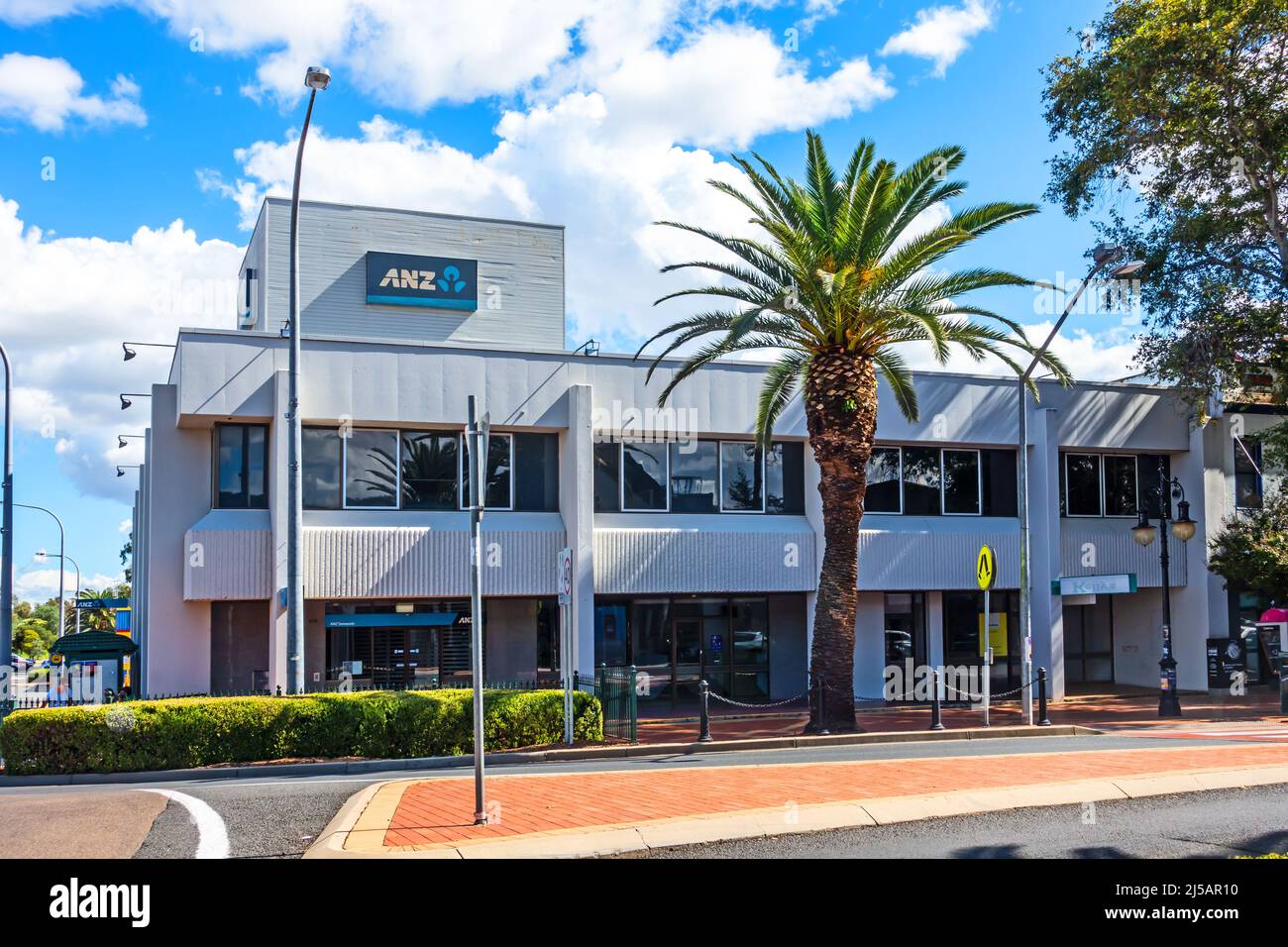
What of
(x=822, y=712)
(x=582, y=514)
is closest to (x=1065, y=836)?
(x=822, y=712)

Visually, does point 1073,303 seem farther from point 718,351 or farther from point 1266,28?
point 1266,28

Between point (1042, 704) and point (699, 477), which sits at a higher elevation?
point (699, 477)

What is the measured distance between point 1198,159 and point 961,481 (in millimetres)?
9185

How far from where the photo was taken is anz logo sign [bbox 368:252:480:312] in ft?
105

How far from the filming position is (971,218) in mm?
20188

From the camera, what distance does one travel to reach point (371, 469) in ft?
79.3

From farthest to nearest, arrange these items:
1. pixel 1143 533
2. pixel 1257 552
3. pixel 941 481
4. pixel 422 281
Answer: pixel 422 281
pixel 941 481
pixel 1257 552
pixel 1143 533

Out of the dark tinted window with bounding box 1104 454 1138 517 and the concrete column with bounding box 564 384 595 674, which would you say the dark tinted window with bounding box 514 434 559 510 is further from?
the dark tinted window with bounding box 1104 454 1138 517

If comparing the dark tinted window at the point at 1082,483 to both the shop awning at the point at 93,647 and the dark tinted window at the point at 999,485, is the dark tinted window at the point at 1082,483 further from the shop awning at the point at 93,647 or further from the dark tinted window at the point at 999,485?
the shop awning at the point at 93,647

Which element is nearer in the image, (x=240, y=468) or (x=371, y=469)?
(x=240, y=468)

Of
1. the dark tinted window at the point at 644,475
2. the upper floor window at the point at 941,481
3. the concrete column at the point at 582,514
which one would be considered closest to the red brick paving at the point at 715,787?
the concrete column at the point at 582,514

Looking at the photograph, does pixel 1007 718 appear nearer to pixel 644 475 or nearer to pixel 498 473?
pixel 644 475

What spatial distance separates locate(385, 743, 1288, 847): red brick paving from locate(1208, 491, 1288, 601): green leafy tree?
1383 centimetres
